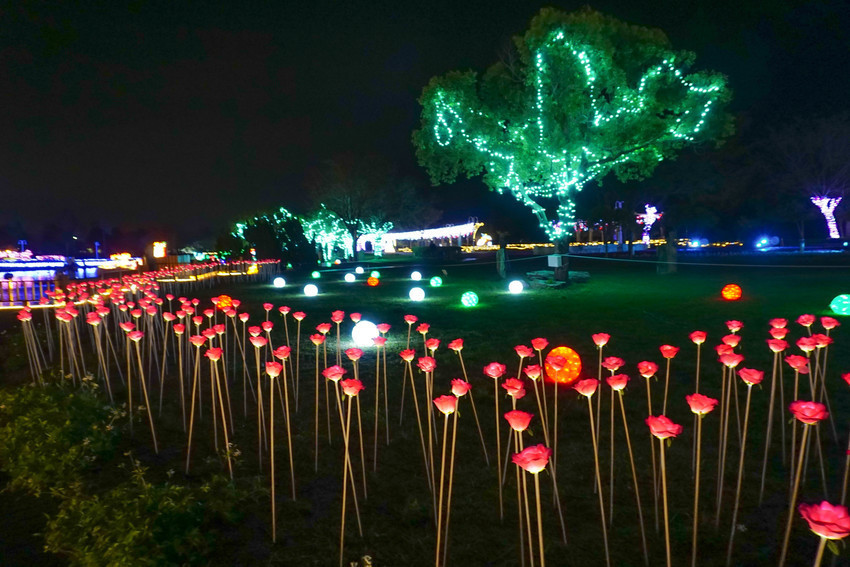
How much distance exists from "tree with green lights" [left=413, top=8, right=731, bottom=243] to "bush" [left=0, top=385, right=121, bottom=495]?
17.9m

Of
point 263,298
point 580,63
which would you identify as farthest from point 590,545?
point 580,63

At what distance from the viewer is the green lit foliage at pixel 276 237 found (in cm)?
3497

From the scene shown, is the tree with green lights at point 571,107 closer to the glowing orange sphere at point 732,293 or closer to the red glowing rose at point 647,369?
the glowing orange sphere at point 732,293

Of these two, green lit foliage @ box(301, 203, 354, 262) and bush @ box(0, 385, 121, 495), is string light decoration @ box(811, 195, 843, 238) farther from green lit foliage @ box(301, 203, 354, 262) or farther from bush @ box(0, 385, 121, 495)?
bush @ box(0, 385, 121, 495)

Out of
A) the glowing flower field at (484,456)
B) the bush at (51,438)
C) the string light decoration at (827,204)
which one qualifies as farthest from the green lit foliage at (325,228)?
the bush at (51,438)

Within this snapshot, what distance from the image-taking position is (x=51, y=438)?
169 inches

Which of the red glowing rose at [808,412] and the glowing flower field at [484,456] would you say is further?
the glowing flower field at [484,456]

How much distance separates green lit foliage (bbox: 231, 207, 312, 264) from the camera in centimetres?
3497

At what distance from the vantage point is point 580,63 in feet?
63.2

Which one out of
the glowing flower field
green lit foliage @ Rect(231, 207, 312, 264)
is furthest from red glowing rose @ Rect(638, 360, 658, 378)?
green lit foliage @ Rect(231, 207, 312, 264)

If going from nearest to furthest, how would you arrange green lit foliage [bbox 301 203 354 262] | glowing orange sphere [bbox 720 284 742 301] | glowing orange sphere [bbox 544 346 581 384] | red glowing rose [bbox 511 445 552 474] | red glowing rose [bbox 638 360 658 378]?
red glowing rose [bbox 511 445 552 474], red glowing rose [bbox 638 360 658 378], glowing orange sphere [bbox 544 346 581 384], glowing orange sphere [bbox 720 284 742 301], green lit foliage [bbox 301 203 354 262]

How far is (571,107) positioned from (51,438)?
1833 centimetres

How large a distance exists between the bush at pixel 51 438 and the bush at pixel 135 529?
0.74 metres

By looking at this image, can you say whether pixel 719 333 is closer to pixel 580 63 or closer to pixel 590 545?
pixel 590 545
